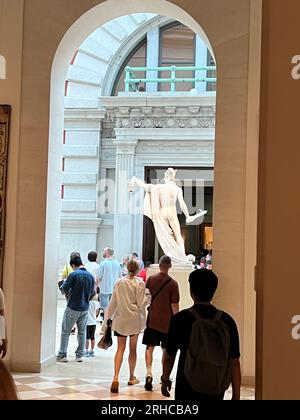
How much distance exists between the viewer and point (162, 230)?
1180 centimetres

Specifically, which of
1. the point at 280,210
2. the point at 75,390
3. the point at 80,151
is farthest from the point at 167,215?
the point at 280,210

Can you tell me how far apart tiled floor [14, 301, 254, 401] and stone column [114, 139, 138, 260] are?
833 centimetres

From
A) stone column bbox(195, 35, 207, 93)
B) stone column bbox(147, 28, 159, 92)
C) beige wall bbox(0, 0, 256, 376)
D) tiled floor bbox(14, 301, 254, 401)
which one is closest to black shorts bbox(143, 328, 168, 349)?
tiled floor bbox(14, 301, 254, 401)

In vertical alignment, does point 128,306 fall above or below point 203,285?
below

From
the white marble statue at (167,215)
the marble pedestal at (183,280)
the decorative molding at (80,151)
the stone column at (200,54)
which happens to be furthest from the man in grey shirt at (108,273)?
the stone column at (200,54)

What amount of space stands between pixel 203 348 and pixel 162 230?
8626 mm

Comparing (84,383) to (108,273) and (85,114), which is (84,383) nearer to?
(108,273)

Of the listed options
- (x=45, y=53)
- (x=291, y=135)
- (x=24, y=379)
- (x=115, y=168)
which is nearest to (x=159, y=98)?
(x=115, y=168)

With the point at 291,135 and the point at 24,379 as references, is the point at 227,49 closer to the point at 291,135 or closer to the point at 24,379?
the point at 24,379

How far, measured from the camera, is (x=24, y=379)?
24.1 feet

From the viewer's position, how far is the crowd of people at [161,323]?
3193 mm

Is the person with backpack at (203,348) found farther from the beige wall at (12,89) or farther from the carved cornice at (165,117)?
the carved cornice at (165,117)

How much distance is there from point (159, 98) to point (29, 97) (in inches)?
Answer: 370

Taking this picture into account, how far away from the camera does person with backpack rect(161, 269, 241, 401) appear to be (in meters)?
3.17
